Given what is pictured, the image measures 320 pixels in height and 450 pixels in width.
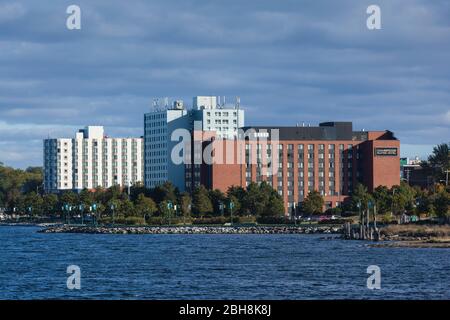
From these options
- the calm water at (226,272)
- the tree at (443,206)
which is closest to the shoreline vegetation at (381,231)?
the tree at (443,206)

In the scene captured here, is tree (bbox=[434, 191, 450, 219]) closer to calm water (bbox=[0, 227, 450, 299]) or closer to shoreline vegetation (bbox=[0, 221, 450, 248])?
shoreline vegetation (bbox=[0, 221, 450, 248])

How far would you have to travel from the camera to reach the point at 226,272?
83500mm

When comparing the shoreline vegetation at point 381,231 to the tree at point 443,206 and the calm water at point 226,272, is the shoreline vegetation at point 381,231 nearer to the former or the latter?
the tree at point 443,206

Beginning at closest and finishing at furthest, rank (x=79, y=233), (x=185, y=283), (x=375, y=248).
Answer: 1. (x=185, y=283)
2. (x=375, y=248)
3. (x=79, y=233)

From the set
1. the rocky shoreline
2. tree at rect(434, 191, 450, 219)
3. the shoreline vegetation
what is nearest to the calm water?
the shoreline vegetation

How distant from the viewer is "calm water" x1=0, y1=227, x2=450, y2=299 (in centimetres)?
6656

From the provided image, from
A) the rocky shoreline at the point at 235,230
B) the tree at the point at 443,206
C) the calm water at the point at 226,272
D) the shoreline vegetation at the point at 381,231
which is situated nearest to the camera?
the calm water at the point at 226,272

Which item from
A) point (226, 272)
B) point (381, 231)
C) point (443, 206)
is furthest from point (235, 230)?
point (226, 272)

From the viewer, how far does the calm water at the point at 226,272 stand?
2621 inches

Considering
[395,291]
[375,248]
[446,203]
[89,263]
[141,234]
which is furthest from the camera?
[141,234]
